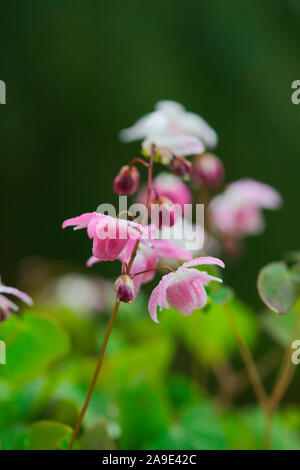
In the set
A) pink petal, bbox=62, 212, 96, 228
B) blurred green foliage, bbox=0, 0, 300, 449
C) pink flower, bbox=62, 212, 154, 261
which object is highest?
blurred green foliage, bbox=0, 0, 300, 449

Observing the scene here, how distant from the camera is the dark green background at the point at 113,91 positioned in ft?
6.58

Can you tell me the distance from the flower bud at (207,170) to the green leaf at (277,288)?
184 millimetres

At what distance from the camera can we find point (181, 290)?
39cm

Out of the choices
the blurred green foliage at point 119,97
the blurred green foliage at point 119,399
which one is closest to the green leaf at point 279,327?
the blurred green foliage at point 119,399

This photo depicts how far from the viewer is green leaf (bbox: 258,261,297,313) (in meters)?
0.43

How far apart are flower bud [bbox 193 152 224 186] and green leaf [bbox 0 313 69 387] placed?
0.25 metres

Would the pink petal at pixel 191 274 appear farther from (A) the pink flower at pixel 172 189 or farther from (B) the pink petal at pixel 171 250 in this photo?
(A) the pink flower at pixel 172 189

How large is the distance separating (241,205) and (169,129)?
230 mm

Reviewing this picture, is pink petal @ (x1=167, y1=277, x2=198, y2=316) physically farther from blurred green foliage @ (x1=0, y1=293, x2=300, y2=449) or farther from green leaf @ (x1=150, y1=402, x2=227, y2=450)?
green leaf @ (x1=150, y1=402, x2=227, y2=450)

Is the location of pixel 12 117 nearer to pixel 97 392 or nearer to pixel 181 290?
pixel 97 392

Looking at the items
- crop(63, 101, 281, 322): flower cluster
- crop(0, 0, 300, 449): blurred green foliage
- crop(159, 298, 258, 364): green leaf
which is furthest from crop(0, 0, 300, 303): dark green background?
crop(63, 101, 281, 322): flower cluster

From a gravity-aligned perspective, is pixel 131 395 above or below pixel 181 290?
below
